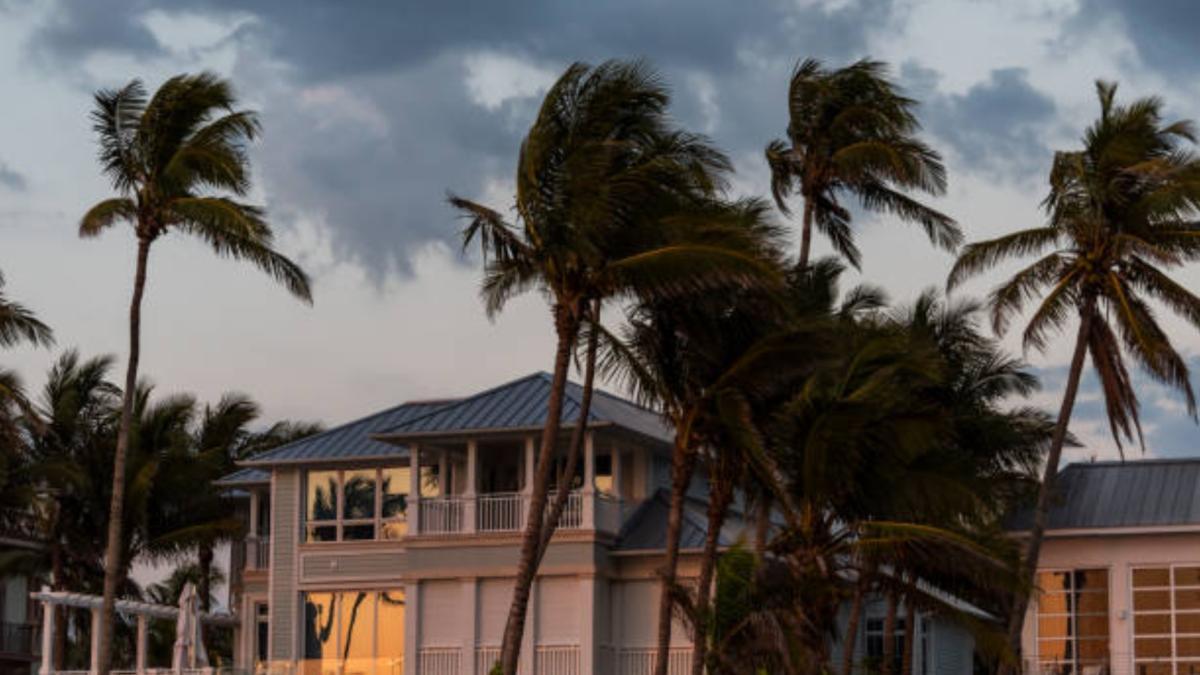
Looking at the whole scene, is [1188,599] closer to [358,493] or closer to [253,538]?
[358,493]

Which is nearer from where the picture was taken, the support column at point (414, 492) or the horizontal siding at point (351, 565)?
the support column at point (414, 492)

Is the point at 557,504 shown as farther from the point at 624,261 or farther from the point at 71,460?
the point at 71,460

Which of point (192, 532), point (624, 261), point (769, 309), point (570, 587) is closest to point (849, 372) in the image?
point (769, 309)

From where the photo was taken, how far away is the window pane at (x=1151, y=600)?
44.5 metres

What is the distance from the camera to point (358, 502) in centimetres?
4919

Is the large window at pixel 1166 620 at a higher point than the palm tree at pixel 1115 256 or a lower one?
lower

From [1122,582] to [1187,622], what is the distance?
5.07 ft

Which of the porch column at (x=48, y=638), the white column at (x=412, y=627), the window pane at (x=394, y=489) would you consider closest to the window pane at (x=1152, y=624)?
the white column at (x=412, y=627)

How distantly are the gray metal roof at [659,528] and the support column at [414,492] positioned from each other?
4370mm

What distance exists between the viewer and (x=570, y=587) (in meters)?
44.9

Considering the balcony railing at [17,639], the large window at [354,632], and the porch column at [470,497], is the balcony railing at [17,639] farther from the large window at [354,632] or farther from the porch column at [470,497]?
the porch column at [470,497]

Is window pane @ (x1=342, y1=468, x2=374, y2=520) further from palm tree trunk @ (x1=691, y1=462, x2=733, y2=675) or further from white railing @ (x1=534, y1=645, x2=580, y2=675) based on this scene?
palm tree trunk @ (x1=691, y1=462, x2=733, y2=675)

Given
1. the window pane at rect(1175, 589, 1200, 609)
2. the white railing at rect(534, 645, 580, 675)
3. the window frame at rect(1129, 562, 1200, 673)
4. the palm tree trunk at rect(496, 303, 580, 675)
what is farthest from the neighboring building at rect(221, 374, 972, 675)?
the palm tree trunk at rect(496, 303, 580, 675)

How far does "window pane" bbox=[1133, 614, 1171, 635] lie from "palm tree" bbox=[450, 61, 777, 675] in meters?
15.5
